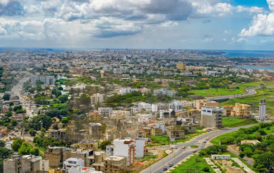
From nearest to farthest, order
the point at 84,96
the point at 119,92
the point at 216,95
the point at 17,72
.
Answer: the point at 84,96 → the point at 119,92 → the point at 216,95 → the point at 17,72

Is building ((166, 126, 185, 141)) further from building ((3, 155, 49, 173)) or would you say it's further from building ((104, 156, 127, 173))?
building ((3, 155, 49, 173))

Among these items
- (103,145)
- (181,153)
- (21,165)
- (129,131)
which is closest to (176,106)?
(129,131)

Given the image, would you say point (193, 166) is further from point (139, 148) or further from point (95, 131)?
point (95, 131)

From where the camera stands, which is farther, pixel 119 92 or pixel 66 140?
pixel 119 92

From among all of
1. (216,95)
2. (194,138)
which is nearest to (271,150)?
(194,138)

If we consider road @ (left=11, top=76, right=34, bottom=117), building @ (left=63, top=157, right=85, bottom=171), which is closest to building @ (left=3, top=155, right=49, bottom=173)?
building @ (left=63, top=157, right=85, bottom=171)

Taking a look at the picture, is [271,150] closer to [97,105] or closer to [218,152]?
[218,152]
